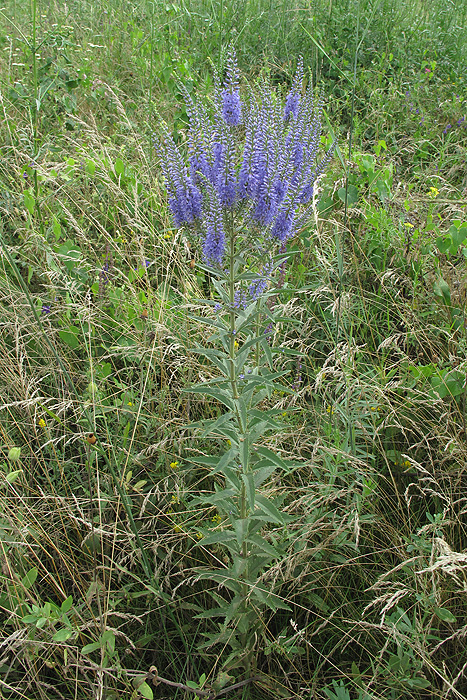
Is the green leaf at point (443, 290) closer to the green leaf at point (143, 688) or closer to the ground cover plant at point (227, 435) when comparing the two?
the ground cover plant at point (227, 435)

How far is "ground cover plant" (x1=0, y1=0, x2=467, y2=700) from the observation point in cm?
176

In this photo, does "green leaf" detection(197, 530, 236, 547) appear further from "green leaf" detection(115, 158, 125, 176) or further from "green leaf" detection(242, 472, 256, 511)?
"green leaf" detection(115, 158, 125, 176)

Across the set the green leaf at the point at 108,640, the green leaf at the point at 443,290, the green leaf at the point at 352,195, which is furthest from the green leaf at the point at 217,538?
the green leaf at the point at 352,195

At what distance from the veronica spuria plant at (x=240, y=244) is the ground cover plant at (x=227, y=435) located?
15 mm

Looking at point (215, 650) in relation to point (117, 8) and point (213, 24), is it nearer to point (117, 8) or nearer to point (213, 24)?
point (213, 24)

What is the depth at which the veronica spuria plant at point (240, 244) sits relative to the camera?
1.63 m

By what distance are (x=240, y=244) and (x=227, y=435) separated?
0.67 m

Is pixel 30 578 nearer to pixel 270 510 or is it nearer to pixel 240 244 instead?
pixel 270 510

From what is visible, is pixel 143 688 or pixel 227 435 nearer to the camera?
pixel 143 688

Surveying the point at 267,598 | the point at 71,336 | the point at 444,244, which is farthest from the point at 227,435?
the point at 444,244

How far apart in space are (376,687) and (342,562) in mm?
425

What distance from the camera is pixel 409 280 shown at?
2857 mm

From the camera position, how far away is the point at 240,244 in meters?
1.83

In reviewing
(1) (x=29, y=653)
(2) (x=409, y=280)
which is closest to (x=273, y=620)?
(1) (x=29, y=653)
